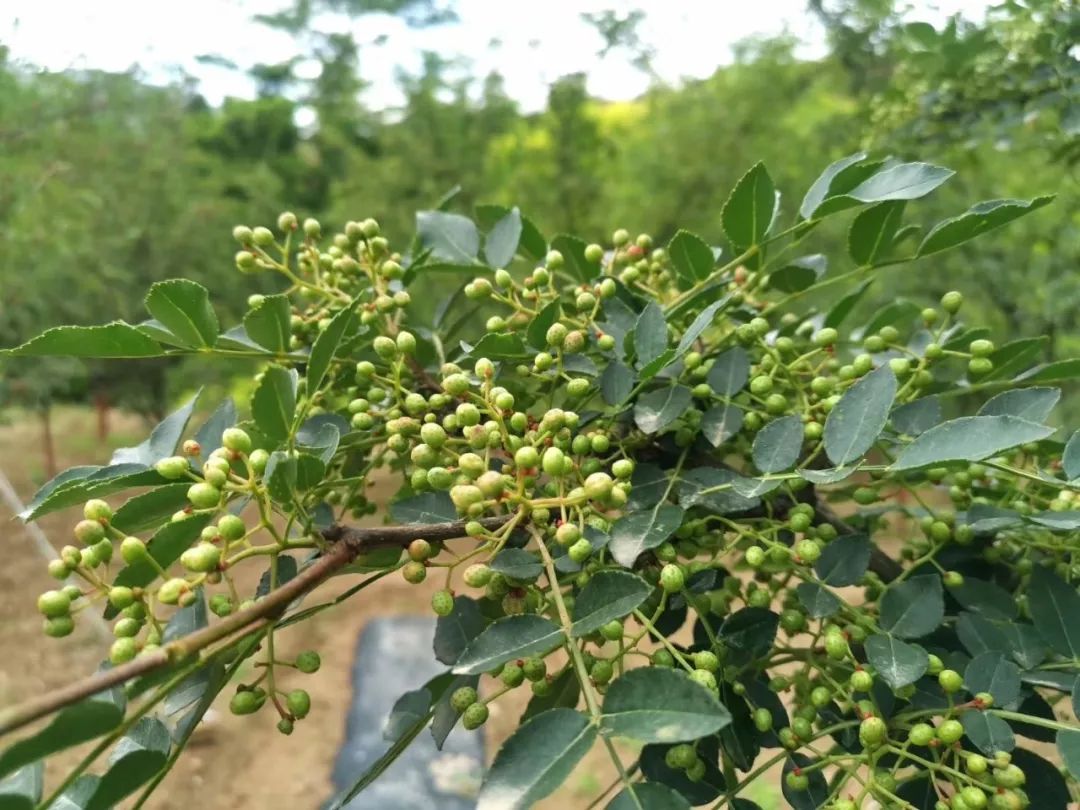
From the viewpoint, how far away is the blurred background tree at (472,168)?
318 centimetres

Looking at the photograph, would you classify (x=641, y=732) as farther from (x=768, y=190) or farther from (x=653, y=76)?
(x=653, y=76)

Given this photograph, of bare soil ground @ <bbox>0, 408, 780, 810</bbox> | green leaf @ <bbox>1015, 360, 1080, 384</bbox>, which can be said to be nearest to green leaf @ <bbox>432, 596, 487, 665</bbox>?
green leaf @ <bbox>1015, 360, 1080, 384</bbox>

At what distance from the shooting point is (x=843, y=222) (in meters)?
3.93

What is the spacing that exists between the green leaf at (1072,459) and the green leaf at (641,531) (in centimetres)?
26

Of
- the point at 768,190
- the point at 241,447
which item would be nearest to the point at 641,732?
the point at 241,447

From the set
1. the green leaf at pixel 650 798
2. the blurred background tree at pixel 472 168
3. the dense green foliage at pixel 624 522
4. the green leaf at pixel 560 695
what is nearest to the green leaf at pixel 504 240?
the dense green foliage at pixel 624 522

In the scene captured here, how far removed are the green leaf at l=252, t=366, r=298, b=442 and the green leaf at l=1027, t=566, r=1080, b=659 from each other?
0.50m

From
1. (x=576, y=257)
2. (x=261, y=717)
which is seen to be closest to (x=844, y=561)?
(x=576, y=257)

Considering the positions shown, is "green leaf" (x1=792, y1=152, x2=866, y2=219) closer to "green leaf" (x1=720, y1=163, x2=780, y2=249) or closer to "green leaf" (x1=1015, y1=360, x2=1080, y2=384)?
"green leaf" (x1=720, y1=163, x2=780, y2=249)

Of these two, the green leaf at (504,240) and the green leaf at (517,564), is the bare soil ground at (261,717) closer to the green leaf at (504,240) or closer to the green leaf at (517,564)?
the green leaf at (504,240)

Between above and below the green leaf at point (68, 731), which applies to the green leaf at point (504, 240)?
above

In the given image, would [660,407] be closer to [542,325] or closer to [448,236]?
[542,325]

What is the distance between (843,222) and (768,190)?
3.60m

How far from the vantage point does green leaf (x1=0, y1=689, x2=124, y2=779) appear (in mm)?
322
